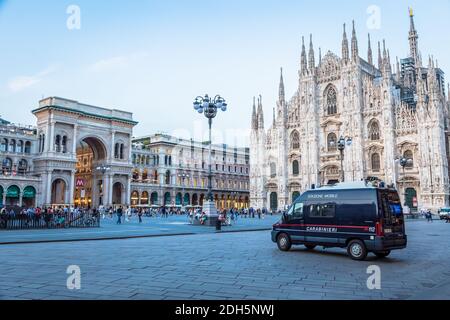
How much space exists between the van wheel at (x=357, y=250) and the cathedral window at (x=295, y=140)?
2011 inches

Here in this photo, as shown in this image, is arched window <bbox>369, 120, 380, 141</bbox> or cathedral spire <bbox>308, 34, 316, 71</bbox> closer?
arched window <bbox>369, 120, 380, 141</bbox>

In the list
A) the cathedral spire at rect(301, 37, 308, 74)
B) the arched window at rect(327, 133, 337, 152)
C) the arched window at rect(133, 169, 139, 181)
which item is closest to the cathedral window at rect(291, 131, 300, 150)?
the arched window at rect(327, 133, 337, 152)

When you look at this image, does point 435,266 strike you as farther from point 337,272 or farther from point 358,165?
point 358,165

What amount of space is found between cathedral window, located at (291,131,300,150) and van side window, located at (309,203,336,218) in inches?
1966

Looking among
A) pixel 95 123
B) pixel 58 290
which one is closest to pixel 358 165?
pixel 95 123

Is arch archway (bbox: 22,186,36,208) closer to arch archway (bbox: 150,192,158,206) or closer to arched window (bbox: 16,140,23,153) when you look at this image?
arched window (bbox: 16,140,23,153)

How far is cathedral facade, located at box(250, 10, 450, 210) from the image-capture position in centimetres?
4919

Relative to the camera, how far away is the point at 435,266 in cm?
976

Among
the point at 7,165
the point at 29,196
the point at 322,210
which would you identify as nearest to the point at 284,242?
the point at 322,210

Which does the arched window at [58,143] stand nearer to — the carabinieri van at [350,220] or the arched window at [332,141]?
the arched window at [332,141]

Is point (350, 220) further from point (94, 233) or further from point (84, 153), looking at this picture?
point (84, 153)

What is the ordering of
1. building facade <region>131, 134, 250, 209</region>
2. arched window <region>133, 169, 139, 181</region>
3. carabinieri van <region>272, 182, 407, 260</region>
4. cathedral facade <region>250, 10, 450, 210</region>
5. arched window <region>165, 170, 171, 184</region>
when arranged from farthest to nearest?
arched window <region>165, 170, 171, 184</region>
building facade <region>131, 134, 250, 209</region>
arched window <region>133, 169, 139, 181</region>
cathedral facade <region>250, 10, 450, 210</region>
carabinieri van <region>272, 182, 407, 260</region>

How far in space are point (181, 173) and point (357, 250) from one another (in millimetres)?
69583
